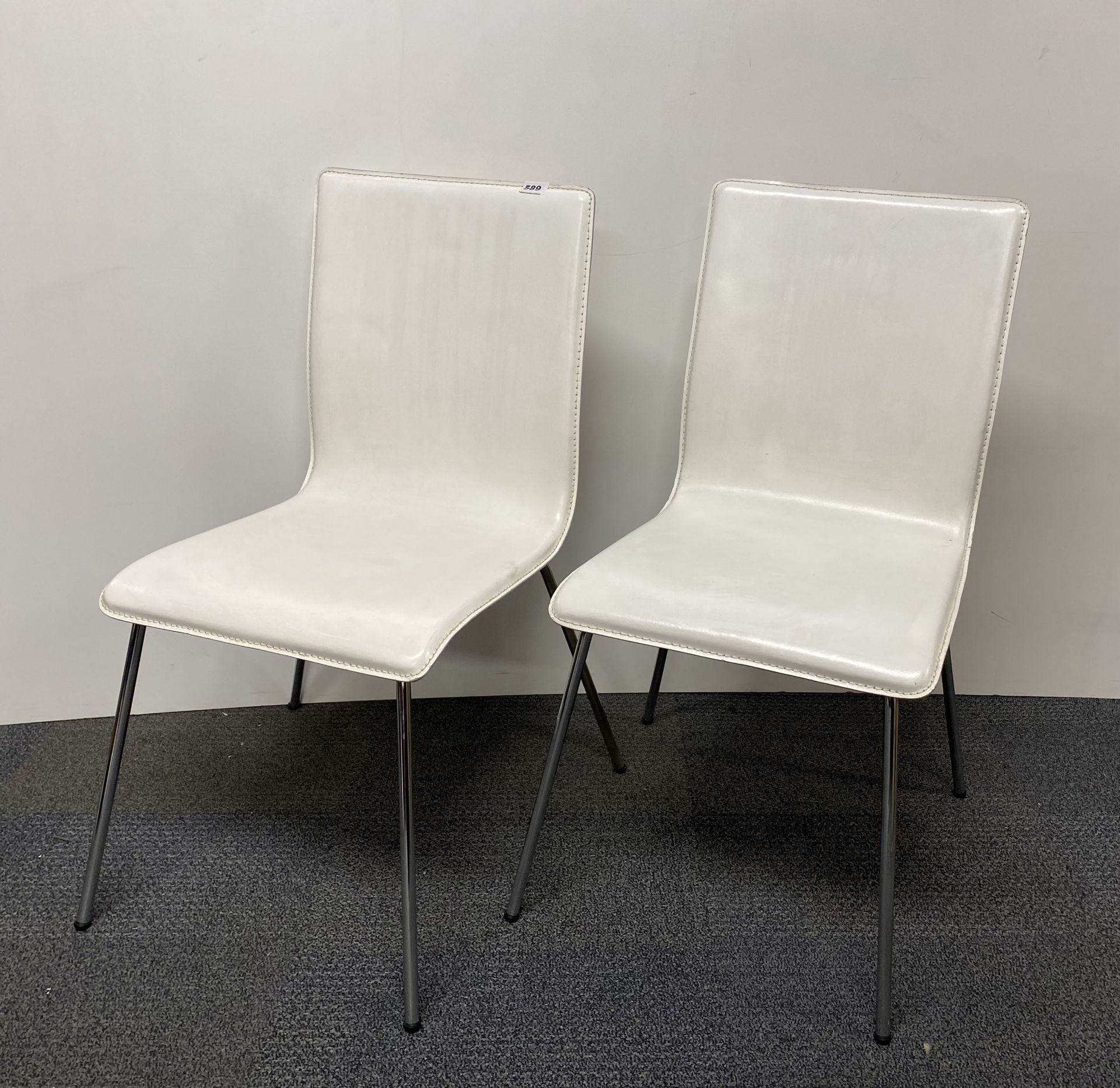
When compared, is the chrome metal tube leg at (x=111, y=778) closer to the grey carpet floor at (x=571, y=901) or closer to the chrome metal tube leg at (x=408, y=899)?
the grey carpet floor at (x=571, y=901)

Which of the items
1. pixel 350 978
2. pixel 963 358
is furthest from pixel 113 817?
pixel 963 358

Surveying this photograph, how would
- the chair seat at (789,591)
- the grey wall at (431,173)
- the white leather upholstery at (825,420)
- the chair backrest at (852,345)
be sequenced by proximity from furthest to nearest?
the grey wall at (431,173) → the chair backrest at (852,345) → the white leather upholstery at (825,420) → the chair seat at (789,591)

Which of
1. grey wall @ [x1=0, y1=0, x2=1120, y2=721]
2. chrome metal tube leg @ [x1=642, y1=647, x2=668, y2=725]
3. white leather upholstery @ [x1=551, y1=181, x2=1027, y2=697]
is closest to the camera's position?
white leather upholstery @ [x1=551, y1=181, x2=1027, y2=697]

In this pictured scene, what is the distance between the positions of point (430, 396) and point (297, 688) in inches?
25.9

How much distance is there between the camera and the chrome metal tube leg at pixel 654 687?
1636 millimetres

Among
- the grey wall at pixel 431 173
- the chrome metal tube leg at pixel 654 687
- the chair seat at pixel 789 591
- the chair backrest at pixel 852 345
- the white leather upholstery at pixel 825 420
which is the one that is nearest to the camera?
the chair seat at pixel 789 591

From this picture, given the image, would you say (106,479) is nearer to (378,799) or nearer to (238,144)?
(238,144)

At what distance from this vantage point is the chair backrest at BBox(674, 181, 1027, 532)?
122cm

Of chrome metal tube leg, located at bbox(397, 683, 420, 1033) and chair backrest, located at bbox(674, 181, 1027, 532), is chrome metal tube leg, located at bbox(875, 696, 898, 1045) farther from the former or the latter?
chrome metal tube leg, located at bbox(397, 683, 420, 1033)

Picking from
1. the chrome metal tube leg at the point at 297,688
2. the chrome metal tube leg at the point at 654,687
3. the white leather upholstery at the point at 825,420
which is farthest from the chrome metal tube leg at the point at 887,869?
the chrome metal tube leg at the point at 297,688

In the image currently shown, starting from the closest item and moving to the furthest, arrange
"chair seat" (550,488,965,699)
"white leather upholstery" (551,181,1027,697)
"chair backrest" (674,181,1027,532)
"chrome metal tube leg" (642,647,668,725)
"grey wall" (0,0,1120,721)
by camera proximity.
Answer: "chair seat" (550,488,965,699) < "white leather upholstery" (551,181,1027,697) < "chair backrest" (674,181,1027,532) < "grey wall" (0,0,1120,721) < "chrome metal tube leg" (642,647,668,725)

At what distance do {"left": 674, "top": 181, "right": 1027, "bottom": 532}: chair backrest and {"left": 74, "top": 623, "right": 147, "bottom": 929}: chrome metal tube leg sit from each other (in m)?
0.83

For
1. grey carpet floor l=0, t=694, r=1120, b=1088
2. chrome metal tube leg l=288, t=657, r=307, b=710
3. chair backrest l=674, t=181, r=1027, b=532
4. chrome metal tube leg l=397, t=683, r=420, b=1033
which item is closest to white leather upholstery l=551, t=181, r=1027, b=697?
chair backrest l=674, t=181, r=1027, b=532

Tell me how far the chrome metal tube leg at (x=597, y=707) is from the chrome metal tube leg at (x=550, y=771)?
15cm
